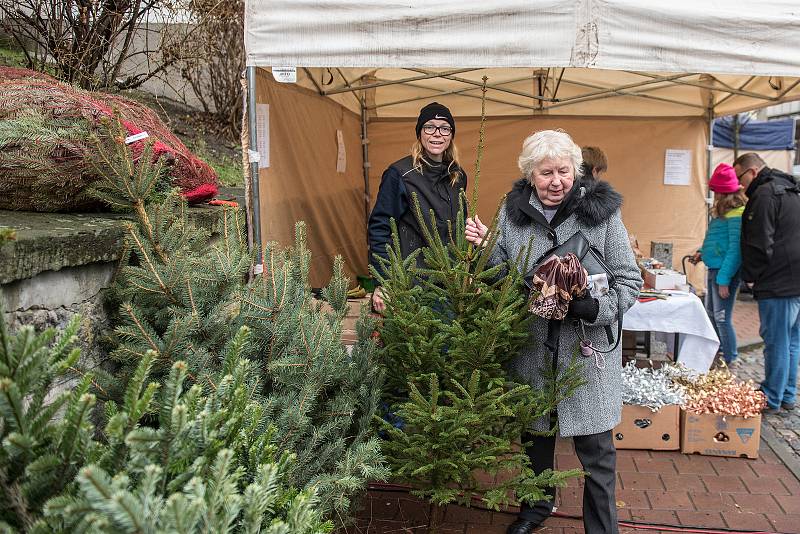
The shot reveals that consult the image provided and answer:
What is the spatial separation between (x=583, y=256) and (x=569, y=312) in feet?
0.83

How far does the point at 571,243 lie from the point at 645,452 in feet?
7.63

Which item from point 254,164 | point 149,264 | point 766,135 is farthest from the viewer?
point 766,135

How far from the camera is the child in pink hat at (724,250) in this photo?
5.42 metres

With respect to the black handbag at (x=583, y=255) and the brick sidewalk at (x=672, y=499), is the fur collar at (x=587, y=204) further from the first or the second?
the brick sidewalk at (x=672, y=499)

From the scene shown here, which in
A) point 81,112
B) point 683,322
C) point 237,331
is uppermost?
point 81,112

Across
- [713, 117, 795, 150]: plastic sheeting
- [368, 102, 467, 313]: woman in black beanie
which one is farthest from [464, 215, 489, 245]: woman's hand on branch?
[713, 117, 795, 150]: plastic sheeting

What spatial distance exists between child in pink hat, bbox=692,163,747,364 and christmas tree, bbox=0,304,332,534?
5130 mm

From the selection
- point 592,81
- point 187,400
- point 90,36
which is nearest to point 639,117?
point 592,81

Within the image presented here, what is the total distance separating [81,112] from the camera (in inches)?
105

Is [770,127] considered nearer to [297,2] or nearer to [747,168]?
[747,168]

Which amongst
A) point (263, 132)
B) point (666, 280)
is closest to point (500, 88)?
point (666, 280)

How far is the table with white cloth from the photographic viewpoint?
186 inches

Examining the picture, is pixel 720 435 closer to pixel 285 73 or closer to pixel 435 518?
pixel 435 518

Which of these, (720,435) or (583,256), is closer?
(583,256)
